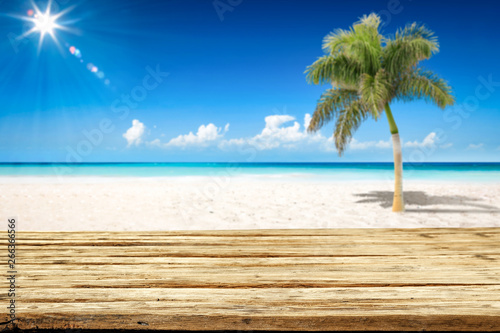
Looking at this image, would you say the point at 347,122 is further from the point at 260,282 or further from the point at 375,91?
the point at 260,282

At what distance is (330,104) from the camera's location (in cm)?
903

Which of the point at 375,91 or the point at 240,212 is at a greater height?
the point at 375,91

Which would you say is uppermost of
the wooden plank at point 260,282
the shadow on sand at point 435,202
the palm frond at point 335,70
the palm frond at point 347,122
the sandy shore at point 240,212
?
the palm frond at point 335,70

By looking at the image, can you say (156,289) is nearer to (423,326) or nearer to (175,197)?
(423,326)

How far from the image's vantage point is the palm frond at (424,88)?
26.2 ft

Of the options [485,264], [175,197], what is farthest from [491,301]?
[175,197]

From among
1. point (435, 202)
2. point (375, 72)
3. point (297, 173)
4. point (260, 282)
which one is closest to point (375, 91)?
point (375, 72)

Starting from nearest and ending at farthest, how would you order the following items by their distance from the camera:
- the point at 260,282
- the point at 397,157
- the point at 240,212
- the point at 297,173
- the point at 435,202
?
the point at 260,282 < the point at 240,212 < the point at 397,157 < the point at 435,202 < the point at 297,173

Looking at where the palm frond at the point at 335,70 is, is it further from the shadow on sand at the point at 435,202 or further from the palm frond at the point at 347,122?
the shadow on sand at the point at 435,202

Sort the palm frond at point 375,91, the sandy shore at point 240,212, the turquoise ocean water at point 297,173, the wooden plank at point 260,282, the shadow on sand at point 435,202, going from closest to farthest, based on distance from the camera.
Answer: the wooden plank at point 260,282, the sandy shore at point 240,212, the palm frond at point 375,91, the shadow on sand at point 435,202, the turquoise ocean water at point 297,173

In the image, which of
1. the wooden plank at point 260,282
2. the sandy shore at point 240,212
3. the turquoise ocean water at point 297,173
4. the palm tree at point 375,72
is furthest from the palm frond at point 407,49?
the turquoise ocean water at point 297,173

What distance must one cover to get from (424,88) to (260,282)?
8.24 m

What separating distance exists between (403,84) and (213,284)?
8316 millimetres

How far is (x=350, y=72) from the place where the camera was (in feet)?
27.9
